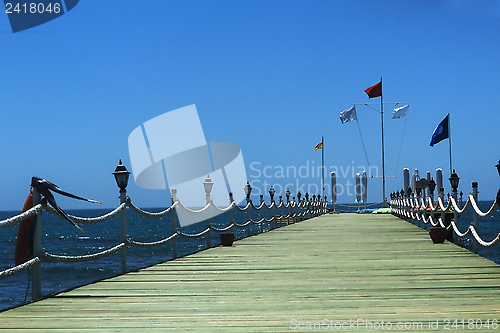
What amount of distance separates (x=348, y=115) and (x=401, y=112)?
163 inches

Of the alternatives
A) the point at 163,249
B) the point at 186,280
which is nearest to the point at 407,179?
the point at 163,249

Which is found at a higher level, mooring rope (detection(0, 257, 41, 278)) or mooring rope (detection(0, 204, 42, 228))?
mooring rope (detection(0, 204, 42, 228))

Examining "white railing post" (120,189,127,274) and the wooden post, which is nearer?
the wooden post

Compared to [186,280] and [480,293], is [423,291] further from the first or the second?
[186,280]

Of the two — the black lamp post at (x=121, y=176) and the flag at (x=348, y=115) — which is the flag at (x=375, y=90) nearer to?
the flag at (x=348, y=115)

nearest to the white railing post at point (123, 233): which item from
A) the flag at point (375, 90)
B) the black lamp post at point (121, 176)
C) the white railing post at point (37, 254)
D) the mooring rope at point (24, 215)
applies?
the black lamp post at point (121, 176)

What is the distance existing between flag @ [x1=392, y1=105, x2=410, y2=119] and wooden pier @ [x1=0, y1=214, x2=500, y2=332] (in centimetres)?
3602

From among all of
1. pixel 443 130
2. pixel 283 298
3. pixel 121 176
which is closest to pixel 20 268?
pixel 283 298

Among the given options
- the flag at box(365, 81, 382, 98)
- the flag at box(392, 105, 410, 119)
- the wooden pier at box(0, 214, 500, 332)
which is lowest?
the wooden pier at box(0, 214, 500, 332)

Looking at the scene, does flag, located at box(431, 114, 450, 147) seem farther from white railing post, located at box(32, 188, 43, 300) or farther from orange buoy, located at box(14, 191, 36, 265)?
orange buoy, located at box(14, 191, 36, 265)

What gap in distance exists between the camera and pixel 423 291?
6633 millimetres

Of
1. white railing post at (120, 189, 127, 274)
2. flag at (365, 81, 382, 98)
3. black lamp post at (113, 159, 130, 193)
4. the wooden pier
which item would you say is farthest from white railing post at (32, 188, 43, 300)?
flag at (365, 81, 382, 98)

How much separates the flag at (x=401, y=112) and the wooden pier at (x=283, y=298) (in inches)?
1418

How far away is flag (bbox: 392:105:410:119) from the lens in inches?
1783
